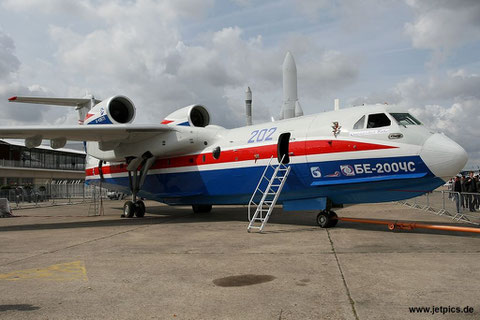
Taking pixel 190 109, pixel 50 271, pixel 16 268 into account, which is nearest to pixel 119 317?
pixel 50 271

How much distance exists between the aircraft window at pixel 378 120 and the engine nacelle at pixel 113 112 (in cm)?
1023

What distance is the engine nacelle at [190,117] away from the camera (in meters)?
16.8

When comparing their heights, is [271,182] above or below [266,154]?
below

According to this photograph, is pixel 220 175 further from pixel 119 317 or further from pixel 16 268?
pixel 119 317

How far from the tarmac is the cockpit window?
2.91 meters

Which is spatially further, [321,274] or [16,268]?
[16,268]

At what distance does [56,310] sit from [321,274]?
148 inches

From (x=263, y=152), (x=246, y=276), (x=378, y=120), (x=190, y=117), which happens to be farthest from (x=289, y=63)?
(x=246, y=276)

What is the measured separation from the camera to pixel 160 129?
1529 centimetres

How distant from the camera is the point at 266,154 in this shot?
41.6 feet

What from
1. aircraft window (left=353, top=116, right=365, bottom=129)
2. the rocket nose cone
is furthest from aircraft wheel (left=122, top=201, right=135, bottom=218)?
the rocket nose cone

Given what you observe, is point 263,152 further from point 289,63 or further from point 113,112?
point 289,63

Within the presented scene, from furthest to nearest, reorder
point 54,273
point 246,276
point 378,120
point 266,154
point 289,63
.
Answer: point 289,63, point 266,154, point 378,120, point 54,273, point 246,276

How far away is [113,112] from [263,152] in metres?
7.60
